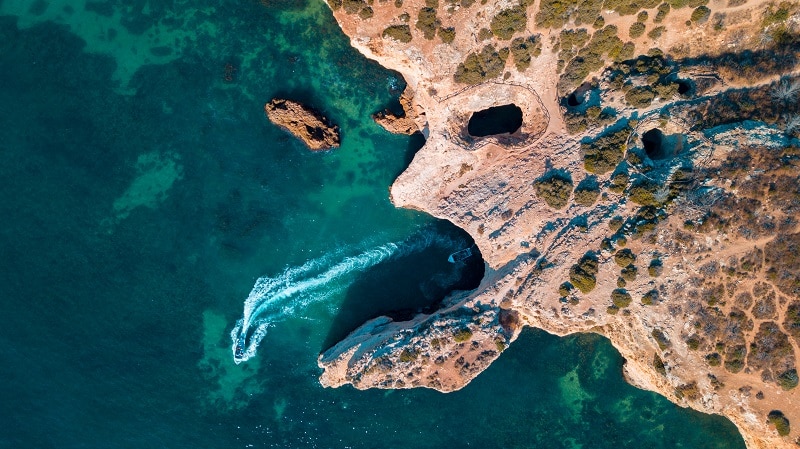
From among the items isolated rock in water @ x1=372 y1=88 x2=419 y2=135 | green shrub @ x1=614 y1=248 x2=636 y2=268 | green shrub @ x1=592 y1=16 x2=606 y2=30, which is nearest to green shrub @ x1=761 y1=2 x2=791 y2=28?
green shrub @ x1=592 y1=16 x2=606 y2=30

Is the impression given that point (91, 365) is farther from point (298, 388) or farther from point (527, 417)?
point (527, 417)

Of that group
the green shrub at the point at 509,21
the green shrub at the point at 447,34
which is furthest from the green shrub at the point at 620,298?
the green shrub at the point at 447,34

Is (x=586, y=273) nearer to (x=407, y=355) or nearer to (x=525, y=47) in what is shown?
(x=407, y=355)

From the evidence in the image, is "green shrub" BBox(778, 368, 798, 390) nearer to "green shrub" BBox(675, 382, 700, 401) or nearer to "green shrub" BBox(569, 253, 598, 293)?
"green shrub" BBox(675, 382, 700, 401)

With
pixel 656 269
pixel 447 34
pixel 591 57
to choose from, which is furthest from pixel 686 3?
pixel 656 269

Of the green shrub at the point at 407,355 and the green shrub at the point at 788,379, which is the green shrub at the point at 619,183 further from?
the green shrub at the point at 407,355
